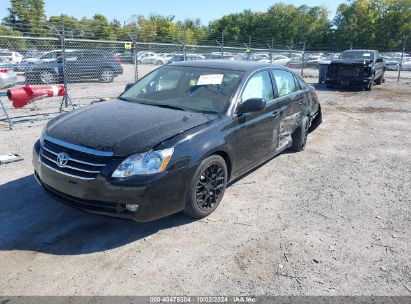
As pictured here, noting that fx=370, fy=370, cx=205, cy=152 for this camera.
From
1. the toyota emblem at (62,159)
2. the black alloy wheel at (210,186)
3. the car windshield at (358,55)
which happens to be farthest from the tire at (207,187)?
the car windshield at (358,55)

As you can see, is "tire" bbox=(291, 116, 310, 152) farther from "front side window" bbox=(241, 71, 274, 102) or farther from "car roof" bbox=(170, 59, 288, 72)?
"car roof" bbox=(170, 59, 288, 72)

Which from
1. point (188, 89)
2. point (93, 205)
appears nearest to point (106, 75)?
point (188, 89)

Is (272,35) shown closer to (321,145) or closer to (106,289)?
(321,145)

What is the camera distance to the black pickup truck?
1526cm

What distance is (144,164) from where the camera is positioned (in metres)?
3.26

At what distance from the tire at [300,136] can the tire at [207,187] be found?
97.3 inches

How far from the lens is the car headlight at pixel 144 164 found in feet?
10.5

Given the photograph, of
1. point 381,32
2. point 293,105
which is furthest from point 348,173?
point 381,32

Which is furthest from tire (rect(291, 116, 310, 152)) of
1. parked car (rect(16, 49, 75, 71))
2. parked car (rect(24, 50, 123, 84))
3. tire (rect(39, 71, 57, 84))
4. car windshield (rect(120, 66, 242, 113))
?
tire (rect(39, 71, 57, 84))

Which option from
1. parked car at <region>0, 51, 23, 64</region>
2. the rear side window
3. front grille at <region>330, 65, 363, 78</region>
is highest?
parked car at <region>0, 51, 23, 64</region>

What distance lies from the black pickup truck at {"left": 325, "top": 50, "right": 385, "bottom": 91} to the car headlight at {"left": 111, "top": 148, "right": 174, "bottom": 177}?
45.8ft

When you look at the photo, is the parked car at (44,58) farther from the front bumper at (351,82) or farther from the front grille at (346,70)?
the front bumper at (351,82)

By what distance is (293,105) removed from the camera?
5633mm

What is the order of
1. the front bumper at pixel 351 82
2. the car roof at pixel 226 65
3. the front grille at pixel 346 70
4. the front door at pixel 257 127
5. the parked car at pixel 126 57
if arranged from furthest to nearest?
the front bumper at pixel 351 82 → the front grille at pixel 346 70 → the parked car at pixel 126 57 → the car roof at pixel 226 65 → the front door at pixel 257 127
